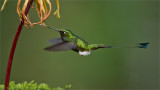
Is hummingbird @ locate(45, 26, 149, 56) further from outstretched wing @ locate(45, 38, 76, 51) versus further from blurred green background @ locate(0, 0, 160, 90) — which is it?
blurred green background @ locate(0, 0, 160, 90)

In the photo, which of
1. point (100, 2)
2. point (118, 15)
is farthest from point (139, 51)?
point (100, 2)

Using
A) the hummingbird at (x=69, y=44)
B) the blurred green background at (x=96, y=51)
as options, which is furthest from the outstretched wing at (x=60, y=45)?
the blurred green background at (x=96, y=51)

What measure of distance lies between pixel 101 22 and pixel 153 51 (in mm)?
1089

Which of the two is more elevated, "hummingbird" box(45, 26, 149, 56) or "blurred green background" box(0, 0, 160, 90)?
"blurred green background" box(0, 0, 160, 90)

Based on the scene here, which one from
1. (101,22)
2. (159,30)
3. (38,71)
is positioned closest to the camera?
(38,71)

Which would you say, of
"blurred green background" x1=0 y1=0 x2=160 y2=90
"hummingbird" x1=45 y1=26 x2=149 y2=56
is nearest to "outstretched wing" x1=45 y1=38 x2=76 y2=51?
"hummingbird" x1=45 y1=26 x2=149 y2=56

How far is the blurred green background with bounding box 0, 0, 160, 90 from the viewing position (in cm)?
445

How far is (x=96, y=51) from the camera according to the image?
5043mm

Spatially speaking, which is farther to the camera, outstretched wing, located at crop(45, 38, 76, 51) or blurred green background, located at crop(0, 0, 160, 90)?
blurred green background, located at crop(0, 0, 160, 90)

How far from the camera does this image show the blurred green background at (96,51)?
445 cm

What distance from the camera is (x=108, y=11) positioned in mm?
5234

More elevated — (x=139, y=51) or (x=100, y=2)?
(x=100, y=2)

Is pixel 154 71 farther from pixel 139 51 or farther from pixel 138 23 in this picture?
pixel 138 23

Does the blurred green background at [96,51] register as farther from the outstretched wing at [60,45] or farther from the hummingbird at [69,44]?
the outstretched wing at [60,45]
